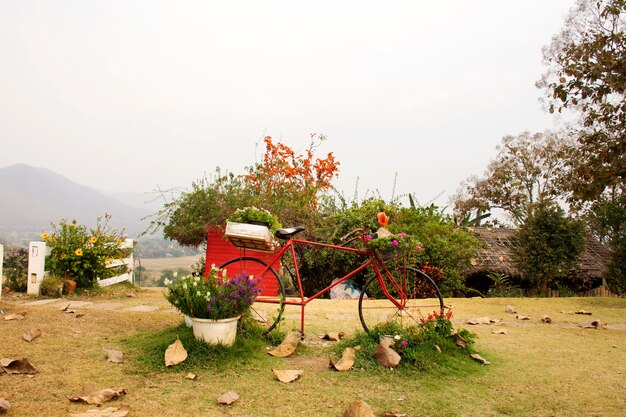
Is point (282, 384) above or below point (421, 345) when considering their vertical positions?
below

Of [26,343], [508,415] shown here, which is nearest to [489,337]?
[508,415]

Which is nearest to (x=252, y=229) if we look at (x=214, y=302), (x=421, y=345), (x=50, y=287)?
(x=214, y=302)

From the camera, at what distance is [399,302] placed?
5.28 meters

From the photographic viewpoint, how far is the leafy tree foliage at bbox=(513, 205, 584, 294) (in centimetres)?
1171

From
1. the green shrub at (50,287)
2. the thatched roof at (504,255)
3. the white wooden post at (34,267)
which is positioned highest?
the thatched roof at (504,255)

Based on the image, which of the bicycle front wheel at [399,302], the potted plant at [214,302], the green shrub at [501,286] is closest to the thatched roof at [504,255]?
the green shrub at [501,286]

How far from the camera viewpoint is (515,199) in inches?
926

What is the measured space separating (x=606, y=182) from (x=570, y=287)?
22.1 feet

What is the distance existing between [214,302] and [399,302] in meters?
2.03

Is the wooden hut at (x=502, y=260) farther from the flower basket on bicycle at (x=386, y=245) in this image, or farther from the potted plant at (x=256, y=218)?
the potted plant at (x=256, y=218)

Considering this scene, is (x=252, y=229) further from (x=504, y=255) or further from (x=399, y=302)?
(x=504, y=255)

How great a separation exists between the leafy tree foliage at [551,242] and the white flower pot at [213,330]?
31.3 feet

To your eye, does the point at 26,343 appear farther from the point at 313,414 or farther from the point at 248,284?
the point at 313,414

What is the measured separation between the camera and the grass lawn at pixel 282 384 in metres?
3.38
